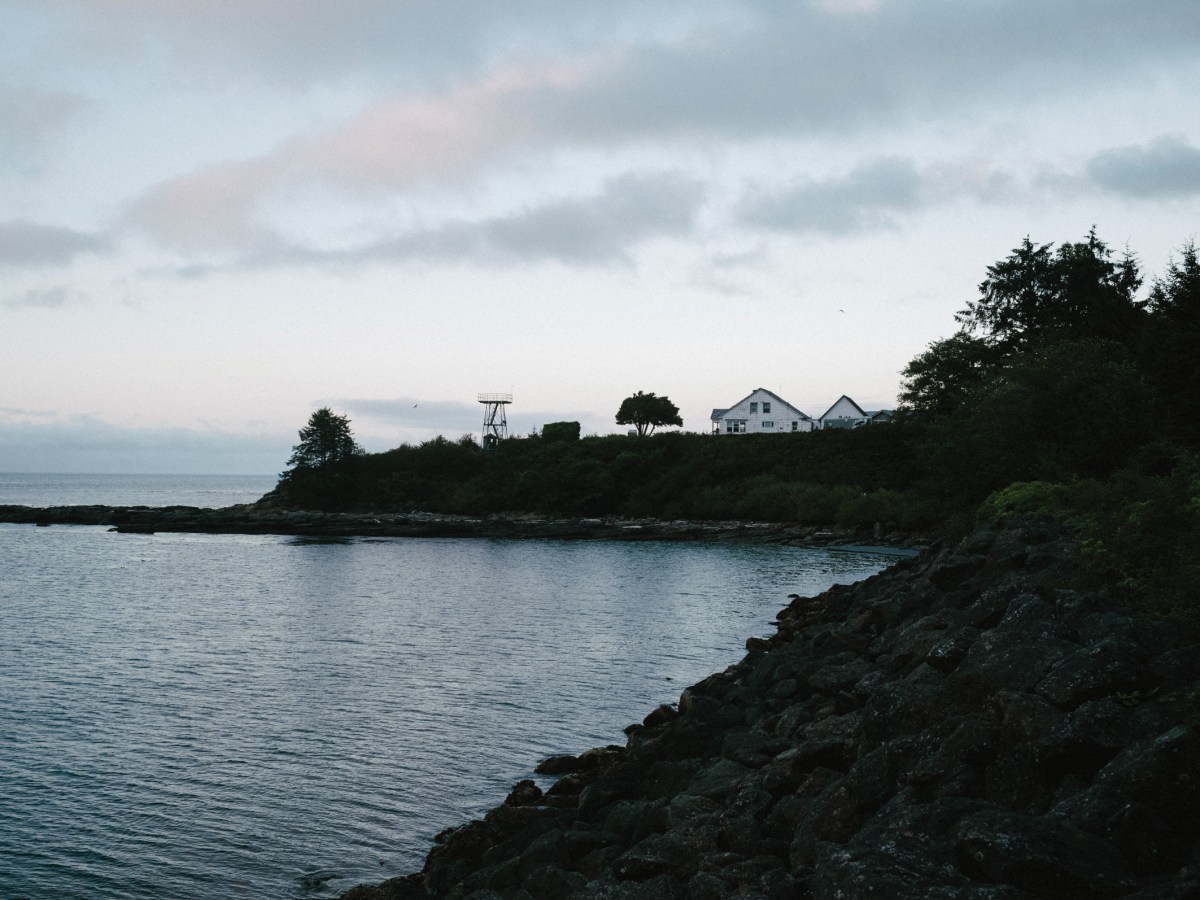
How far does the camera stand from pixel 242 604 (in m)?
43.1

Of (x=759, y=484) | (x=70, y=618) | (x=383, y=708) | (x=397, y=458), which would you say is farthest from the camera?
(x=397, y=458)

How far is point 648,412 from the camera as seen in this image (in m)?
143

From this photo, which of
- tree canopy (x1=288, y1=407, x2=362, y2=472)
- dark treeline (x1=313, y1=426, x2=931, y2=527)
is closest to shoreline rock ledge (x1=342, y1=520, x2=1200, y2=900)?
dark treeline (x1=313, y1=426, x2=931, y2=527)

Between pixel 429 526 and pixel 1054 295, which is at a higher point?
pixel 1054 295

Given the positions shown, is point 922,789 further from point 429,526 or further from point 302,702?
point 429,526

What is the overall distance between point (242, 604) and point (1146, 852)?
41.9 m

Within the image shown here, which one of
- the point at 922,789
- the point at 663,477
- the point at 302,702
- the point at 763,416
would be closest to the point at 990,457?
the point at 302,702

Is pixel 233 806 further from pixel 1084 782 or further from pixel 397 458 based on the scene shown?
pixel 397 458

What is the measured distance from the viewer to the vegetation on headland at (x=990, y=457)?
772 inches

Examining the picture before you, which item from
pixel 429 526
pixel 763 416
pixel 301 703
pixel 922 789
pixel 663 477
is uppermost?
pixel 763 416

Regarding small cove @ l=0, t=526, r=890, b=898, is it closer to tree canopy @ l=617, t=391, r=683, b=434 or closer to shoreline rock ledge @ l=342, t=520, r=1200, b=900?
shoreline rock ledge @ l=342, t=520, r=1200, b=900

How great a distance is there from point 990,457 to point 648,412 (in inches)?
3786

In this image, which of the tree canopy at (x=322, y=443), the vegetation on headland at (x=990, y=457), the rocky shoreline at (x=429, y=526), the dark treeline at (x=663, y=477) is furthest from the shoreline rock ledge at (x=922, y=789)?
the tree canopy at (x=322, y=443)

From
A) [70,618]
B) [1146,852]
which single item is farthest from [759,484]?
[1146,852]
